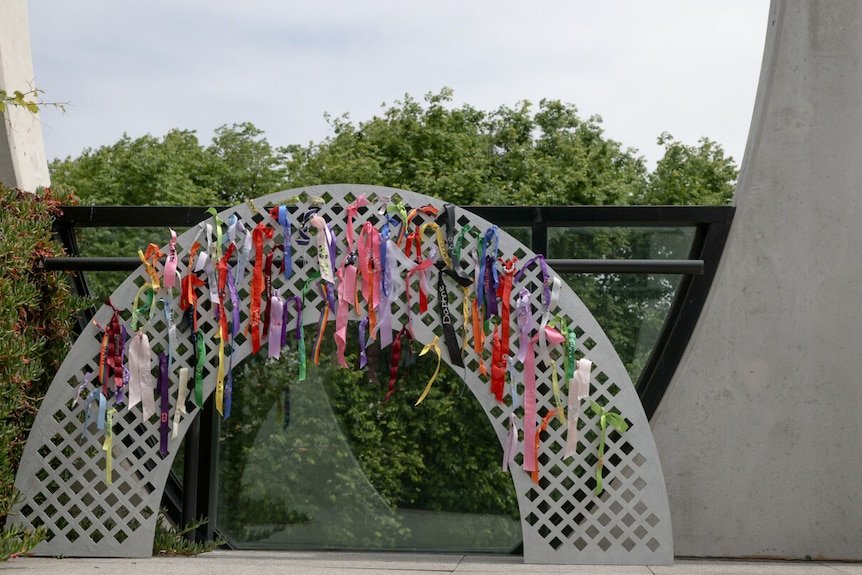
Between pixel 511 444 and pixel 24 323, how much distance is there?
3031mm

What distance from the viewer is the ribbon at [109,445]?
18.2ft

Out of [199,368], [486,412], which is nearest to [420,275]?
[486,412]

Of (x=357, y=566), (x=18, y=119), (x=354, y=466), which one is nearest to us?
(x=357, y=566)

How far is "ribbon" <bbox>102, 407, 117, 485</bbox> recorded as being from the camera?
218 inches

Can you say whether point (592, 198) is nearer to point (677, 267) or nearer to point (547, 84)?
point (547, 84)

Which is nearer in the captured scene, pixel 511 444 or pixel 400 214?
pixel 511 444

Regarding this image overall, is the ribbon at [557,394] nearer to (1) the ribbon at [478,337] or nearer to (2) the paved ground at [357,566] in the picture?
(1) the ribbon at [478,337]

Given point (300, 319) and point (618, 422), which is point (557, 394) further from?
point (300, 319)

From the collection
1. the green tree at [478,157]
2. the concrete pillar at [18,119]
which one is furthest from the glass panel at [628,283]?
the green tree at [478,157]

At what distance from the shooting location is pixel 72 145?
2706 centimetres

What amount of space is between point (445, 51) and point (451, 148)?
2.50m

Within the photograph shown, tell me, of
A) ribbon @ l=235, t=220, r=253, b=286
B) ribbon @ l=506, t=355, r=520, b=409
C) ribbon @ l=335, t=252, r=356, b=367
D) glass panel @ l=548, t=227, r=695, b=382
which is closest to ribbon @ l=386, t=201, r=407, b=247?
ribbon @ l=335, t=252, r=356, b=367

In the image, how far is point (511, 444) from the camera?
5465 millimetres

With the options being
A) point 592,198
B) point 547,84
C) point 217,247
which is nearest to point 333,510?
point 217,247
